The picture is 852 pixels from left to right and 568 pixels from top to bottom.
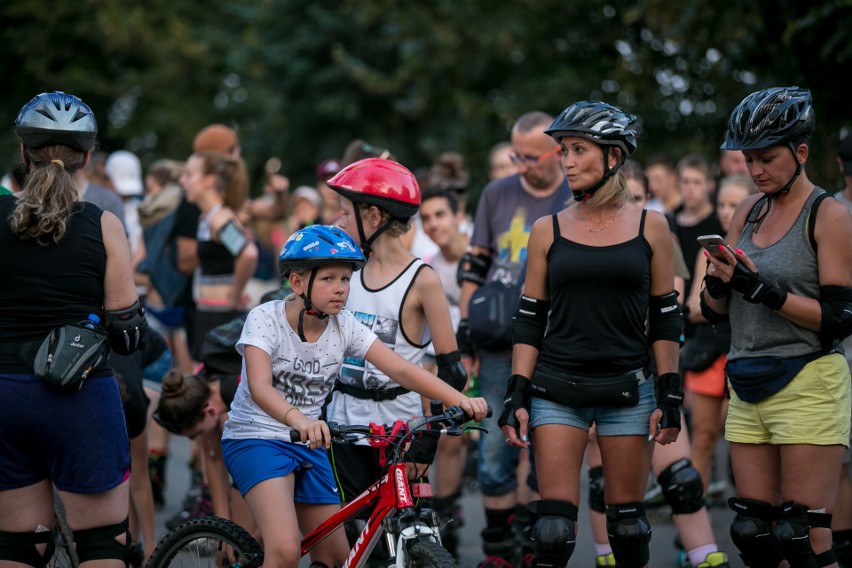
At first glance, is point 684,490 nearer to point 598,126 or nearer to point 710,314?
point 710,314

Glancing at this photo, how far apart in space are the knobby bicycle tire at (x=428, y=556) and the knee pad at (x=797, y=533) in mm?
1376

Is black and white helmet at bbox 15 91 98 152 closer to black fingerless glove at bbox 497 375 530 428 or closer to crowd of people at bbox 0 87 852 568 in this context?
crowd of people at bbox 0 87 852 568

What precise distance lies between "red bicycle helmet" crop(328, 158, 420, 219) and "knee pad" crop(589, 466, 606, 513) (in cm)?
193

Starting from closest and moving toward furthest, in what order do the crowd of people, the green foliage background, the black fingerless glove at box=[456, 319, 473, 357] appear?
the crowd of people < the black fingerless glove at box=[456, 319, 473, 357] < the green foliage background

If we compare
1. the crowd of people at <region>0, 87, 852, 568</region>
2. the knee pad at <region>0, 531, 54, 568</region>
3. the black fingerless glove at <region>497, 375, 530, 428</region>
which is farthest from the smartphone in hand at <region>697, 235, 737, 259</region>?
the knee pad at <region>0, 531, 54, 568</region>

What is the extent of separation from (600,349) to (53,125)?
7.50 feet

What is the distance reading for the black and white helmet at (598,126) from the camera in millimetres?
5203

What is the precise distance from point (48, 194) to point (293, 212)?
750 cm

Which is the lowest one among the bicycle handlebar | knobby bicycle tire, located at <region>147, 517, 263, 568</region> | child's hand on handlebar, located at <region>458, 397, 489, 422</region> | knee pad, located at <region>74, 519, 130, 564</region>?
knobby bicycle tire, located at <region>147, 517, 263, 568</region>

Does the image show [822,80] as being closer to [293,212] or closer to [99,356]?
[293,212]

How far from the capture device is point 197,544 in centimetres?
532

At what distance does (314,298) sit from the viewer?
5.09 meters

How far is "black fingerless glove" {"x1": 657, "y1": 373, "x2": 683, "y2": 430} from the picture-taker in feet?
16.8

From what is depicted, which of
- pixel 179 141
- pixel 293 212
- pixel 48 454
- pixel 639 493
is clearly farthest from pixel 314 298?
pixel 179 141
